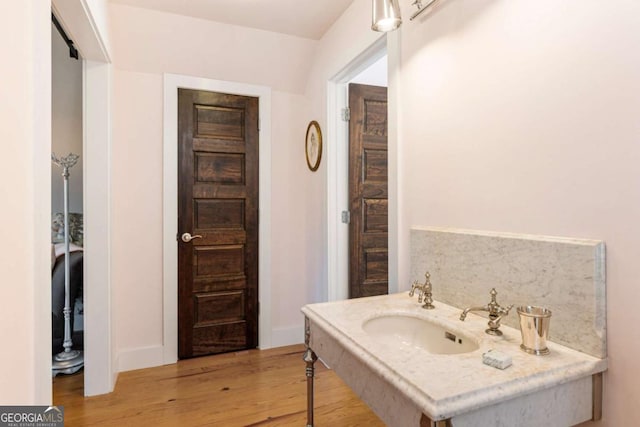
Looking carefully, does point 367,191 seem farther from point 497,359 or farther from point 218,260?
point 497,359

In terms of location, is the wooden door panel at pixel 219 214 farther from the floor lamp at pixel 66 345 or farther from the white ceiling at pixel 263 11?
the white ceiling at pixel 263 11

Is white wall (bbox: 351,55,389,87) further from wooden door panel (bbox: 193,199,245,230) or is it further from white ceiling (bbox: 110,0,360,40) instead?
wooden door panel (bbox: 193,199,245,230)

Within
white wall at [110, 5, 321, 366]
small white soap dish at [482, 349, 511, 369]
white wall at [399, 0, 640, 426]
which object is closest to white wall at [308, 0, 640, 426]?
white wall at [399, 0, 640, 426]

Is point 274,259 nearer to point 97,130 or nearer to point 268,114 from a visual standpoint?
point 268,114

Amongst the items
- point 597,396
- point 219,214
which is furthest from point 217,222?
point 597,396

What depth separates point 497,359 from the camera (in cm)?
89

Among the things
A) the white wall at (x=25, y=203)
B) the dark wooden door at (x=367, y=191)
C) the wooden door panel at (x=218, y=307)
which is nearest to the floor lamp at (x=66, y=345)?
the wooden door panel at (x=218, y=307)

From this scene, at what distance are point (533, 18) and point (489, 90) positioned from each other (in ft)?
0.82

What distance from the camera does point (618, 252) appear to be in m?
0.92

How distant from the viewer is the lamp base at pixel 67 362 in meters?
2.42

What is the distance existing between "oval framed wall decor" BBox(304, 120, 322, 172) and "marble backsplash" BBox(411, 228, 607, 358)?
4.51ft

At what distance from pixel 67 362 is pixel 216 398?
4.01ft

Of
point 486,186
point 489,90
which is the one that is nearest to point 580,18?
point 489,90

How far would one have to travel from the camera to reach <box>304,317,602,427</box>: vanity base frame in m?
0.79
